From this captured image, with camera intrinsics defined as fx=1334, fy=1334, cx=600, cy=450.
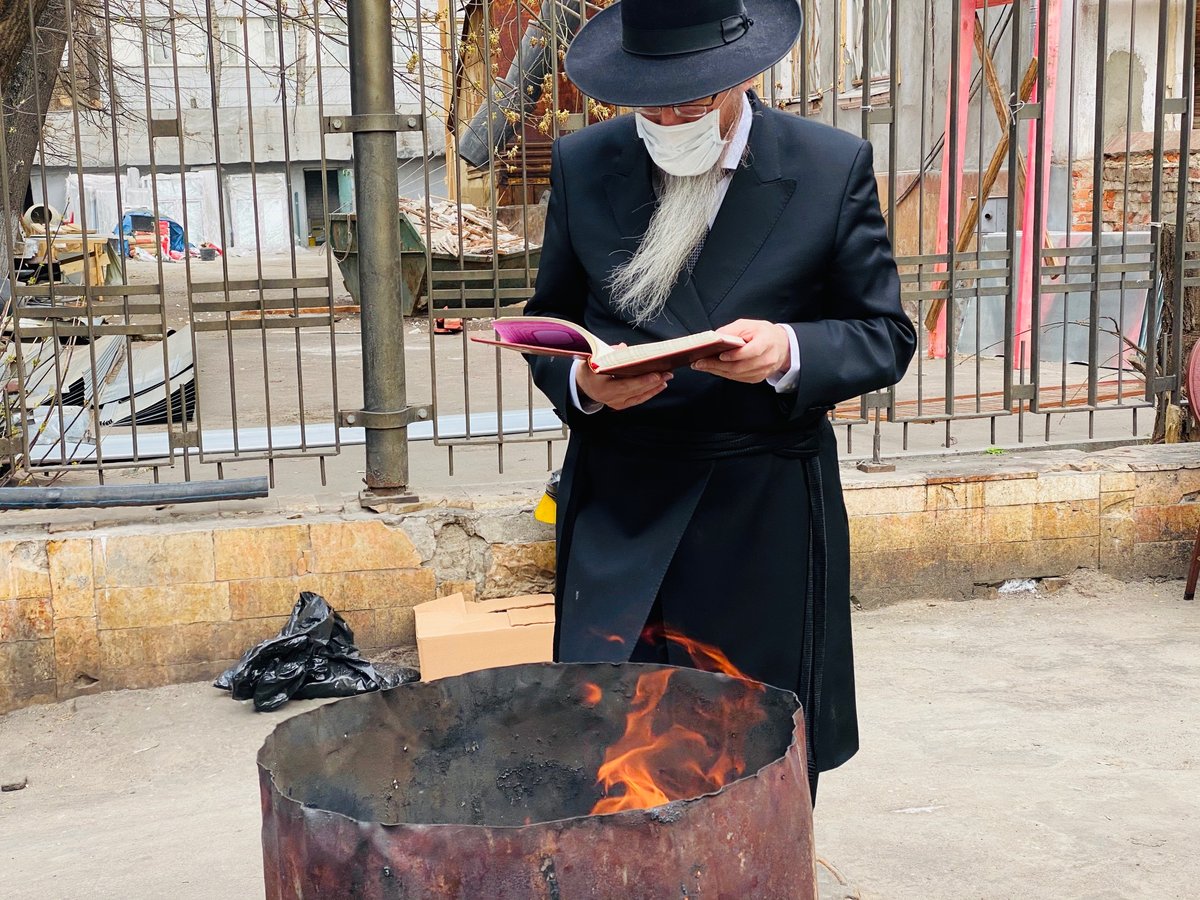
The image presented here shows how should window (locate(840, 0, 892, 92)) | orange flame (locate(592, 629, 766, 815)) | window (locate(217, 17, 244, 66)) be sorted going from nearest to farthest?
orange flame (locate(592, 629, 766, 815)) < window (locate(840, 0, 892, 92)) < window (locate(217, 17, 244, 66))

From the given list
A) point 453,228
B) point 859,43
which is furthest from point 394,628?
point 859,43

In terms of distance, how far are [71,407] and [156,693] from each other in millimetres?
2960

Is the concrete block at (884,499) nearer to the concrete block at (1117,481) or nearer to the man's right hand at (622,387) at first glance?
the concrete block at (1117,481)

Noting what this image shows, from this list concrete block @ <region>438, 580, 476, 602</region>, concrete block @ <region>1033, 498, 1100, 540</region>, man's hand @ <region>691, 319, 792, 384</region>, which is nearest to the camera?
man's hand @ <region>691, 319, 792, 384</region>

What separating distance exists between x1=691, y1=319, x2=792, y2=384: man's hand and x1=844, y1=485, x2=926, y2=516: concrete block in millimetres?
3437

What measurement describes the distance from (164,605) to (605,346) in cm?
329

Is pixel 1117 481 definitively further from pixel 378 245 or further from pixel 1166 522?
pixel 378 245

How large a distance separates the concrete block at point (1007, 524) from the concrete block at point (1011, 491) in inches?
1.0

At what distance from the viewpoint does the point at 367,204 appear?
5148 millimetres

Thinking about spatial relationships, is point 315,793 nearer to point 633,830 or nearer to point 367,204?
point 633,830

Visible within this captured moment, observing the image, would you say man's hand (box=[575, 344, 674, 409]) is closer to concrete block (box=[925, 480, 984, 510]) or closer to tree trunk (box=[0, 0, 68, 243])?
tree trunk (box=[0, 0, 68, 243])

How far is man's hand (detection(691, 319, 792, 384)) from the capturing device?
2.17m

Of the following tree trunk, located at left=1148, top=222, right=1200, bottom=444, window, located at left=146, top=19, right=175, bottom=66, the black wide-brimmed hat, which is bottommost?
tree trunk, located at left=1148, top=222, right=1200, bottom=444

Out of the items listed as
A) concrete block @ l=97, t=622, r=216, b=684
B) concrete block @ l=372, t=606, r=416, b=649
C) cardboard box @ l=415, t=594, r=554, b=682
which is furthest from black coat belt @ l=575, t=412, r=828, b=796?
concrete block @ l=97, t=622, r=216, b=684
